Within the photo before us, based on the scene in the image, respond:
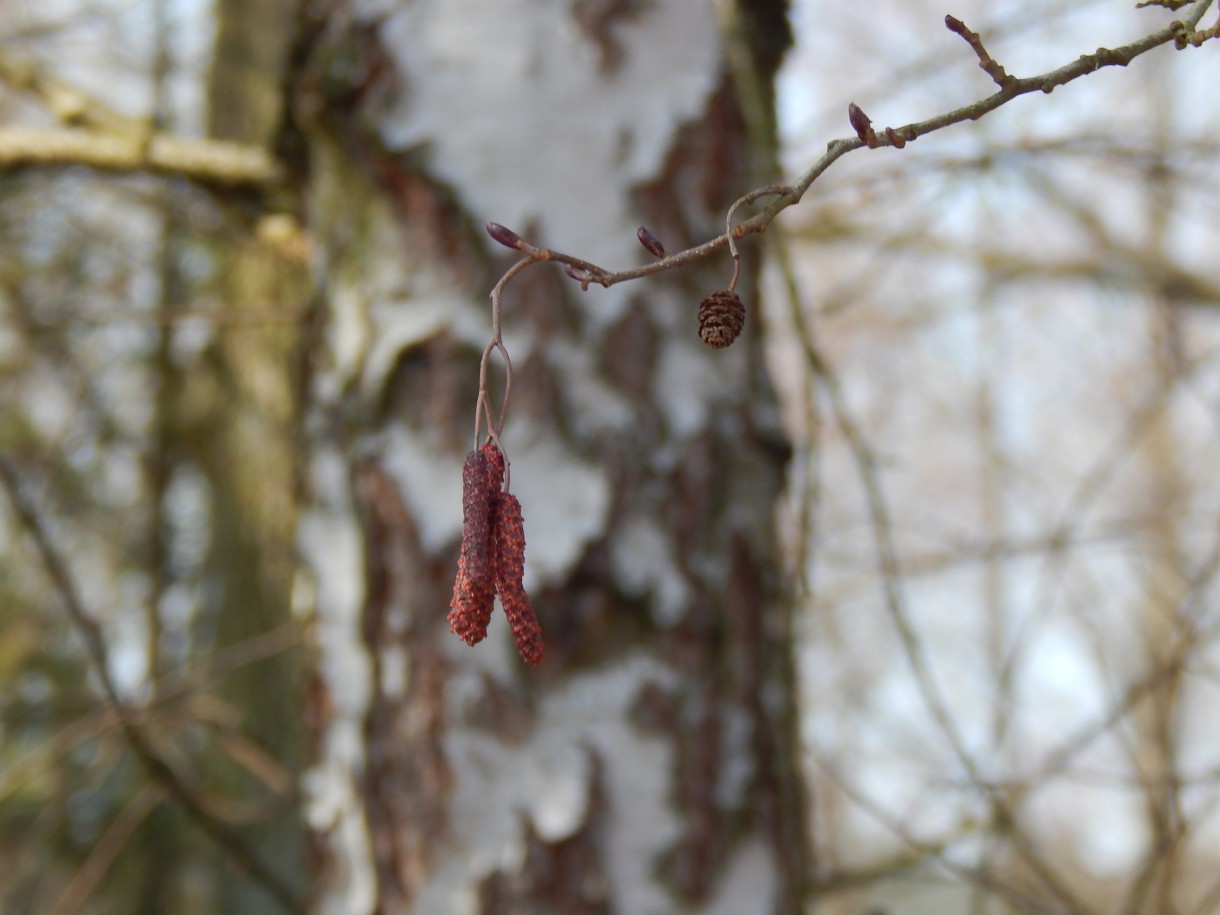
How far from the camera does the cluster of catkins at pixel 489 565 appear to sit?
0.64 meters

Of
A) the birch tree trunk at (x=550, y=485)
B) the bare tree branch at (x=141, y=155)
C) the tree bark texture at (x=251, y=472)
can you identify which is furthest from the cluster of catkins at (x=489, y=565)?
the tree bark texture at (x=251, y=472)

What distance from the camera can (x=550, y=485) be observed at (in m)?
1.38

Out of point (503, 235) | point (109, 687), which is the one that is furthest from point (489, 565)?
point (109, 687)

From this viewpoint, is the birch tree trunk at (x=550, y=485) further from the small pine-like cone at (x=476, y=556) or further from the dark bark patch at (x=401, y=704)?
the small pine-like cone at (x=476, y=556)

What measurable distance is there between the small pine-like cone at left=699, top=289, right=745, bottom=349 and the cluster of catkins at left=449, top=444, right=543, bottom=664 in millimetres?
134

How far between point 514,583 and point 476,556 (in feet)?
0.08

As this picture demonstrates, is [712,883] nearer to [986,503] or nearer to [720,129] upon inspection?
[720,129]

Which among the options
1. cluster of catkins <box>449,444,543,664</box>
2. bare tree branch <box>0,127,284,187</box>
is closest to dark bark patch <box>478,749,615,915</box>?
cluster of catkins <box>449,444,543,664</box>

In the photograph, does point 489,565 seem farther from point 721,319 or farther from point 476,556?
point 721,319

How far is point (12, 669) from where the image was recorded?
3.87 m

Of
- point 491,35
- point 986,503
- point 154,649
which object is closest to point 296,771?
point 154,649

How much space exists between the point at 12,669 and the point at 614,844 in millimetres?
3132

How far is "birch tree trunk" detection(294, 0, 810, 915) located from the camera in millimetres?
1342

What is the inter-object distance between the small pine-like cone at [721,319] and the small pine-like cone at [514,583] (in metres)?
0.13
